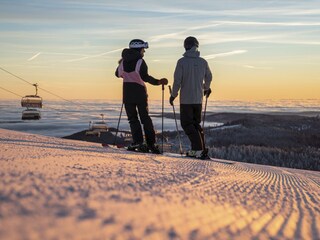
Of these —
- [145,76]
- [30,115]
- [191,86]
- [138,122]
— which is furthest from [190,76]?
[30,115]

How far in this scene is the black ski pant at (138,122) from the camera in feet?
21.1

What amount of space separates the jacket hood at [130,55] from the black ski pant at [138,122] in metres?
0.78

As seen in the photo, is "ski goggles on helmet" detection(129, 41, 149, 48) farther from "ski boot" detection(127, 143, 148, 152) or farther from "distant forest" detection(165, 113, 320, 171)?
"distant forest" detection(165, 113, 320, 171)

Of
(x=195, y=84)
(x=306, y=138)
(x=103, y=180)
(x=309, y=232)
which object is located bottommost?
(x=306, y=138)

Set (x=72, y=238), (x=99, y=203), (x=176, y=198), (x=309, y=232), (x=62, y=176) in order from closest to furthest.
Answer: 1. (x=72, y=238)
2. (x=99, y=203)
3. (x=309, y=232)
4. (x=176, y=198)
5. (x=62, y=176)

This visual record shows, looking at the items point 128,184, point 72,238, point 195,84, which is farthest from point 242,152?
point 72,238

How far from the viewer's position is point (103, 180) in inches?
72.1

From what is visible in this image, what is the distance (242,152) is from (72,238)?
12.2 m

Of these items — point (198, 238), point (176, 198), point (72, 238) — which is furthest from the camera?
point (176, 198)

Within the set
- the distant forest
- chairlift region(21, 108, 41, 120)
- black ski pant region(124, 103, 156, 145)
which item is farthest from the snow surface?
chairlift region(21, 108, 41, 120)

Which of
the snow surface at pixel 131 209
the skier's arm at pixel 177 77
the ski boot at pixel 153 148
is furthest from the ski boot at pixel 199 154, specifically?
the snow surface at pixel 131 209

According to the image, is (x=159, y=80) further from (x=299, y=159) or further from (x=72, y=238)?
(x=299, y=159)

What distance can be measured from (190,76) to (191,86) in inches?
6.4

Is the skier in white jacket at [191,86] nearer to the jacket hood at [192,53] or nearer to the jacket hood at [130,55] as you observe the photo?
the jacket hood at [192,53]
